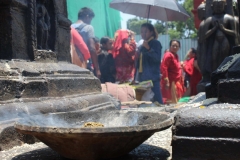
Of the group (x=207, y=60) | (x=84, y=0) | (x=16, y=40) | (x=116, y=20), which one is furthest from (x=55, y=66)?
(x=116, y=20)

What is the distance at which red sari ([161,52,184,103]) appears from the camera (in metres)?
7.49

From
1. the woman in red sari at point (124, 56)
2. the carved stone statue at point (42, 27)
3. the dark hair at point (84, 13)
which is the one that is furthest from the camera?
the woman in red sari at point (124, 56)

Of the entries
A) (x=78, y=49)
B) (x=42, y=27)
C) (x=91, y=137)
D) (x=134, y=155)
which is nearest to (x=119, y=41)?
(x=78, y=49)

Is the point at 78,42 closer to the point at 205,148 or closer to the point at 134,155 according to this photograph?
the point at 134,155

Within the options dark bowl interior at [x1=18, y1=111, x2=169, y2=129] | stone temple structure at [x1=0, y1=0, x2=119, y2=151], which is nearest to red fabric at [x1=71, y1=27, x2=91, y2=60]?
stone temple structure at [x1=0, y1=0, x2=119, y2=151]

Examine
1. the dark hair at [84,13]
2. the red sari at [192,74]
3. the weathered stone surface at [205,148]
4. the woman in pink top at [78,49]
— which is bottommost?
the red sari at [192,74]

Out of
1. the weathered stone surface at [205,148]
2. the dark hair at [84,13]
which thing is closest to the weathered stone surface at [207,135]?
the weathered stone surface at [205,148]

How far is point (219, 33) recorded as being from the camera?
641 cm

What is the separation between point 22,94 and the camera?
2627 millimetres

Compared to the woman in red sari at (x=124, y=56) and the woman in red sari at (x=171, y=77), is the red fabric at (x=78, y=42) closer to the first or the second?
the woman in red sari at (x=124, y=56)

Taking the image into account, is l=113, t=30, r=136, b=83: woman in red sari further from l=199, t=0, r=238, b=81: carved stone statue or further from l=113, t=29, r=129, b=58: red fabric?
l=199, t=0, r=238, b=81: carved stone statue

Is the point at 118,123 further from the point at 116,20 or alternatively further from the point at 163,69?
the point at 116,20

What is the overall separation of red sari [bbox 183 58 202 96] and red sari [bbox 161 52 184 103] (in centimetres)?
40

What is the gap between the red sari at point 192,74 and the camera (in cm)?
805
